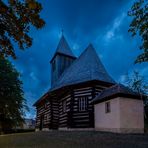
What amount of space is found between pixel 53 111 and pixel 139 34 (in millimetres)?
17695

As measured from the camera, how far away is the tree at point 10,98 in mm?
28594

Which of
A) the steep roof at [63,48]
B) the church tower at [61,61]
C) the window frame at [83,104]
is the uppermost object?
the steep roof at [63,48]

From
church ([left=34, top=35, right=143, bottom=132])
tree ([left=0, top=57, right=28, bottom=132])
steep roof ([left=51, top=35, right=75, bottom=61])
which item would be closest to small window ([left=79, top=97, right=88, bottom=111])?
church ([left=34, top=35, right=143, bottom=132])

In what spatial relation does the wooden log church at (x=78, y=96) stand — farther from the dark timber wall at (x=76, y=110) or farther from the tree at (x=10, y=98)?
the tree at (x=10, y=98)

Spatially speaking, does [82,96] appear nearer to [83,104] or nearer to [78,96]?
[78,96]

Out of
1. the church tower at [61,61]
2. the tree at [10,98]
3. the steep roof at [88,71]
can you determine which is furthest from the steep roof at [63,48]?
the tree at [10,98]

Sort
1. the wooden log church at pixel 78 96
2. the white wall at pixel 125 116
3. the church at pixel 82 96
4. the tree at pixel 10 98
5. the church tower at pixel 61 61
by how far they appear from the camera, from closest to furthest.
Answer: the white wall at pixel 125 116
the church at pixel 82 96
the wooden log church at pixel 78 96
the tree at pixel 10 98
the church tower at pixel 61 61

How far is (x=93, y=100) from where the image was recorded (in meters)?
21.6

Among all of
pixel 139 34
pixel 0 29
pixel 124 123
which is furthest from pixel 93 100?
pixel 0 29

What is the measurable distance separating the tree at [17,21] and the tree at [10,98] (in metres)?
21.1

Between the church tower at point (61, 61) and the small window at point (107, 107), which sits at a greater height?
the church tower at point (61, 61)

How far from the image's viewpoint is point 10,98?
28.6m

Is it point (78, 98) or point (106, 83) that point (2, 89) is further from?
point (106, 83)

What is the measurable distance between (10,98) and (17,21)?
2223cm
